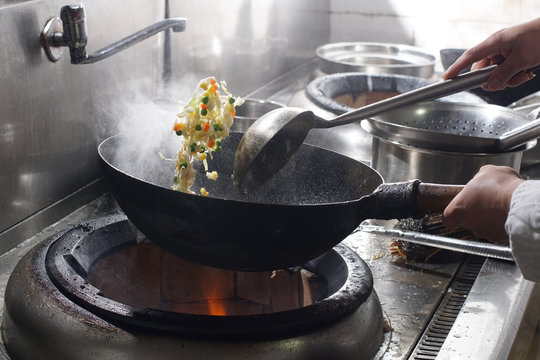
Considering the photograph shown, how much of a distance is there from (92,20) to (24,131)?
47 cm

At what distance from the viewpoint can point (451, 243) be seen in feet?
6.07

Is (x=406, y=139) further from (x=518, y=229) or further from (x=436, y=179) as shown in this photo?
(x=518, y=229)

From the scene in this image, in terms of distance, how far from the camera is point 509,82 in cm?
192

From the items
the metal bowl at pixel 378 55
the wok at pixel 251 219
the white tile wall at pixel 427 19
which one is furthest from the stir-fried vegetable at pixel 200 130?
the white tile wall at pixel 427 19

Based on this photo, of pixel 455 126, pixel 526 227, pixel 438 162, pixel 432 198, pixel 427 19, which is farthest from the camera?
pixel 427 19

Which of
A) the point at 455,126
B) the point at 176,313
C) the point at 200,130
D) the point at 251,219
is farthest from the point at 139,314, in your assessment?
the point at 455,126

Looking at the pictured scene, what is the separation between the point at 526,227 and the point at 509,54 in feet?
2.69

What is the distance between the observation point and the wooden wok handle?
4.39 ft

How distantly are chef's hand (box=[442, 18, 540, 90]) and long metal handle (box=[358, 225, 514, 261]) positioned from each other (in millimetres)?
448

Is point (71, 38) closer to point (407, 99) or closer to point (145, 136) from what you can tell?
point (145, 136)

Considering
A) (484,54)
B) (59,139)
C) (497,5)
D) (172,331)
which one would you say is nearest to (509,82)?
(484,54)

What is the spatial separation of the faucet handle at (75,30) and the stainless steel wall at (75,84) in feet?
0.27

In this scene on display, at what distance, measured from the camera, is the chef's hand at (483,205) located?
1324 millimetres

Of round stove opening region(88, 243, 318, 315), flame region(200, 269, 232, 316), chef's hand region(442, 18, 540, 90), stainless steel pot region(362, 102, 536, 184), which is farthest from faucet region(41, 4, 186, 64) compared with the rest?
chef's hand region(442, 18, 540, 90)
